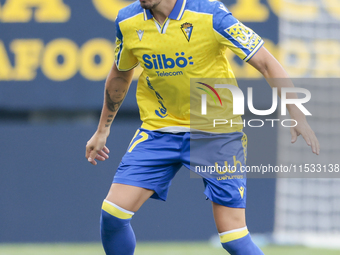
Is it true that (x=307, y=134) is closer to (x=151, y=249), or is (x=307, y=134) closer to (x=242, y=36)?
(x=242, y=36)

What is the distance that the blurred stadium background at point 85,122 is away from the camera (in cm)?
599

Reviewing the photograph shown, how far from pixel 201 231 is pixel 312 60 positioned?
7.75 ft

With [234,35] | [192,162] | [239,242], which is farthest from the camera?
[192,162]

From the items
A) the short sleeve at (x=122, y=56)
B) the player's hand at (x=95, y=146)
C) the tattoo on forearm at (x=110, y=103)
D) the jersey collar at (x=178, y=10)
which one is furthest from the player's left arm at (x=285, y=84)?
the player's hand at (x=95, y=146)

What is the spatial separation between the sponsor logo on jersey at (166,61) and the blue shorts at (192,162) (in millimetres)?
417

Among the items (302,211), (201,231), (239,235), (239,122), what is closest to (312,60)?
(302,211)

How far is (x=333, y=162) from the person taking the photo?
251 inches

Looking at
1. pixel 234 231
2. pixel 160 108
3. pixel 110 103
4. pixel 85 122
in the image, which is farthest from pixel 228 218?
pixel 85 122

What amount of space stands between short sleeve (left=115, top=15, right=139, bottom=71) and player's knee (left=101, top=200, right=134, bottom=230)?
0.83 m

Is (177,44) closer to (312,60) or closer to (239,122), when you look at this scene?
(239,122)

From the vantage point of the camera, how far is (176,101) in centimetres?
313

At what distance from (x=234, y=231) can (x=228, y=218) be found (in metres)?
0.08

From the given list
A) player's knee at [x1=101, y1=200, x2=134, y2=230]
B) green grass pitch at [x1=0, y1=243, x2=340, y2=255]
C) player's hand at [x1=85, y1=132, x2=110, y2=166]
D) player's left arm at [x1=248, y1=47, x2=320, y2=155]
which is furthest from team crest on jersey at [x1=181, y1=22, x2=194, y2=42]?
green grass pitch at [x1=0, y1=243, x2=340, y2=255]

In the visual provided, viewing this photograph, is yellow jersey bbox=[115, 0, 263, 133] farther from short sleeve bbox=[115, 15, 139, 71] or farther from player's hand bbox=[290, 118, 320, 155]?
player's hand bbox=[290, 118, 320, 155]
